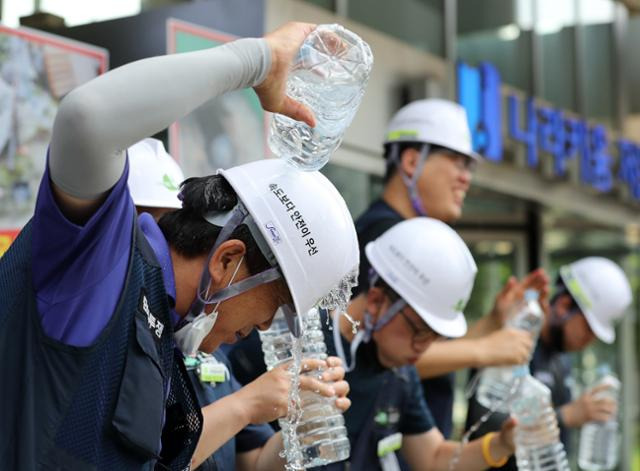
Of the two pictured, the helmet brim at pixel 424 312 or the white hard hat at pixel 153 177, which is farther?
the helmet brim at pixel 424 312

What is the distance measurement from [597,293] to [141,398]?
5.15 m

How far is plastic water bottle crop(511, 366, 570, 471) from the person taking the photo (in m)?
4.39

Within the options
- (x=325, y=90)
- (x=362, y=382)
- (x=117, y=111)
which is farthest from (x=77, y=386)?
(x=362, y=382)

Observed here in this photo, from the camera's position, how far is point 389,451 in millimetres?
3850

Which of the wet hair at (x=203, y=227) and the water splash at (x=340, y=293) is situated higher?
the wet hair at (x=203, y=227)

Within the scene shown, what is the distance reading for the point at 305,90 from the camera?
2.29 meters

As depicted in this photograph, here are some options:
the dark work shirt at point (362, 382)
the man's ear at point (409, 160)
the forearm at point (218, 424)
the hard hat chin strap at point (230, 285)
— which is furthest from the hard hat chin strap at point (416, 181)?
the hard hat chin strap at point (230, 285)

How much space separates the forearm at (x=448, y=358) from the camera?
175 inches

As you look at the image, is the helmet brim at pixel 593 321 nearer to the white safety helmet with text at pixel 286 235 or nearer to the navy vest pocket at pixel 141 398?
the white safety helmet with text at pixel 286 235

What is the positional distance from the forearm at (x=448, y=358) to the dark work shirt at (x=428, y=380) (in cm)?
36

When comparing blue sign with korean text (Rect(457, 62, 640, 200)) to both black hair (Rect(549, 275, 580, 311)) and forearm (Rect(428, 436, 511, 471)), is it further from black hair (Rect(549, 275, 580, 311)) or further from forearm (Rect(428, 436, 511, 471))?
forearm (Rect(428, 436, 511, 471))

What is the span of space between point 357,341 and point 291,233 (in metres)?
1.51

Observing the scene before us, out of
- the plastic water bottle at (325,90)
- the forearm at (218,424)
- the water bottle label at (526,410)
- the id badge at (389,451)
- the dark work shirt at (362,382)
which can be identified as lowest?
the water bottle label at (526,410)

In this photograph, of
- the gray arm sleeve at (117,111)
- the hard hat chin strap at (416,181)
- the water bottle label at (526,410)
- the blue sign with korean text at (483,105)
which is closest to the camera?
the gray arm sleeve at (117,111)
